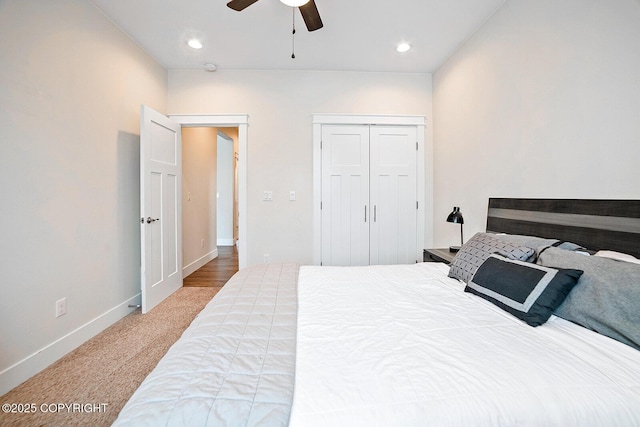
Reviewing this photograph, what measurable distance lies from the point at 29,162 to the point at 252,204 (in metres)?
1.90

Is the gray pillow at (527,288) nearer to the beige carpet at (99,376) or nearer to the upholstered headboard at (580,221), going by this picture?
the upholstered headboard at (580,221)

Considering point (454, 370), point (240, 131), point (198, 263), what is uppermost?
point (240, 131)

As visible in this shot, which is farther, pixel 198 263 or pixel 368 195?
pixel 198 263

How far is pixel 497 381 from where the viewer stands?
0.76m

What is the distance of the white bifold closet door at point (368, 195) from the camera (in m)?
3.32

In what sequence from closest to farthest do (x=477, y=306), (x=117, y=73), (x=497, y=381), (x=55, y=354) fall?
(x=497, y=381), (x=477, y=306), (x=55, y=354), (x=117, y=73)

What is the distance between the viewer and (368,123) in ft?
10.8

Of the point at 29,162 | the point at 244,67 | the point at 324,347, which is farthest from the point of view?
the point at 244,67

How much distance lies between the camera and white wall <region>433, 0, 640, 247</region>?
1366 millimetres

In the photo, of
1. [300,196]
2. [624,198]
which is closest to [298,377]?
[624,198]

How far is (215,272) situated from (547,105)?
4.09m

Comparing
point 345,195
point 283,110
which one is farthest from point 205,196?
point 345,195

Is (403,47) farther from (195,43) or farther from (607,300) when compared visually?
(607,300)

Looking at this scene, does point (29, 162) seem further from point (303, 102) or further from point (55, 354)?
point (303, 102)
